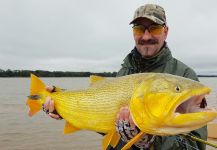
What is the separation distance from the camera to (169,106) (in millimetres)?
3373

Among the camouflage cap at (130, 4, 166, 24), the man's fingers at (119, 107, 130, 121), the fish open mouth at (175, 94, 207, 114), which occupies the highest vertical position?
the camouflage cap at (130, 4, 166, 24)

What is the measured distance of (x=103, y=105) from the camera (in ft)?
13.1

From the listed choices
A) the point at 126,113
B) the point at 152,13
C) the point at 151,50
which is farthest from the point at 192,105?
the point at 152,13

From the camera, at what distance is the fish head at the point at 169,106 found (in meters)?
3.29

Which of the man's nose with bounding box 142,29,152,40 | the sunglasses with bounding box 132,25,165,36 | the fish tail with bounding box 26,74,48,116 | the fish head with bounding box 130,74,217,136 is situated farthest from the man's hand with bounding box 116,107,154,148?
the fish tail with bounding box 26,74,48,116

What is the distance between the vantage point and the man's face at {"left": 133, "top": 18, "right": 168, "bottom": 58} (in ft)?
16.7

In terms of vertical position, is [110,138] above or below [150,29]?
below

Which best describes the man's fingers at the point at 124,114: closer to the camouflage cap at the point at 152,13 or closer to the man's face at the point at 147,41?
the man's face at the point at 147,41

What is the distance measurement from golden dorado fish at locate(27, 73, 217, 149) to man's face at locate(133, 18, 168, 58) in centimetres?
94

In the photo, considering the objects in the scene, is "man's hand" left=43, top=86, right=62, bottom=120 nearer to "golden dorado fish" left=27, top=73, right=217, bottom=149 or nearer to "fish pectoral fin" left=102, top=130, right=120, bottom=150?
"golden dorado fish" left=27, top=73, right=217, bottom=149

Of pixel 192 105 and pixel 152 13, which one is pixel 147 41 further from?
pixel 192 105

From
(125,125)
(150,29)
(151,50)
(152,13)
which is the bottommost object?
(125,125)

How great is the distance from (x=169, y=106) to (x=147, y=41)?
1.88 metres

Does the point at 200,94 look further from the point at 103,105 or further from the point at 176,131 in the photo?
the point at 103,105
